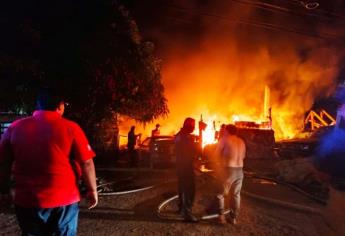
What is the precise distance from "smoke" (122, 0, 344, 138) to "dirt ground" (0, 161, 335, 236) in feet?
55.5

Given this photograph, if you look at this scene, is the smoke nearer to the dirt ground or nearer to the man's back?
the dirt ground

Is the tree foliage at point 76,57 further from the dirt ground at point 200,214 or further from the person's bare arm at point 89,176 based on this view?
the person's bare arm at point 89,176

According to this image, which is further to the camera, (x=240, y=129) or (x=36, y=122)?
(x=240, y=129)

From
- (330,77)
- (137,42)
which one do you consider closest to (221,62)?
(330,77)

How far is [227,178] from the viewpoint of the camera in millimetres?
6500

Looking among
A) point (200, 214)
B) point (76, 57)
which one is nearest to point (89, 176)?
point (200, 214)

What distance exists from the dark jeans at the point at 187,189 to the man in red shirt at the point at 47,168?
136 inches

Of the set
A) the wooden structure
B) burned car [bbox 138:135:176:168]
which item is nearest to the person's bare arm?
burned car [bbox 138:135:176:168]

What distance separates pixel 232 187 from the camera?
659 cm

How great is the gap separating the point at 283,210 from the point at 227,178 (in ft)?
6.64

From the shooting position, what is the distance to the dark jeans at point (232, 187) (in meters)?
6.49

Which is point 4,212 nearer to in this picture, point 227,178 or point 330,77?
point 227,178

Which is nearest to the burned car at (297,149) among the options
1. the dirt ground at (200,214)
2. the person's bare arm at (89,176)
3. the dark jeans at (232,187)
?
the dirt ground at (200,214)

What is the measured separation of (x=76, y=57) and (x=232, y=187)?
25.0 feet
